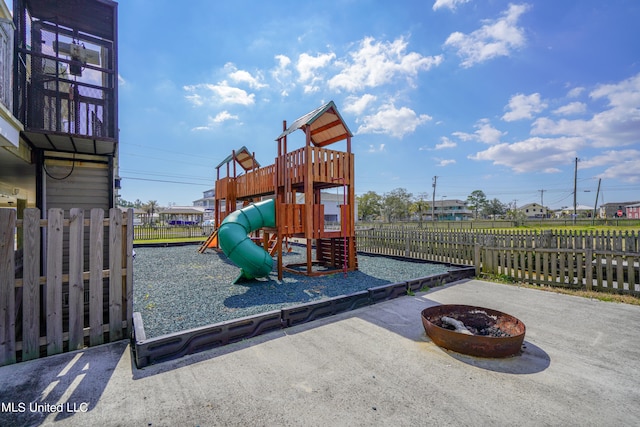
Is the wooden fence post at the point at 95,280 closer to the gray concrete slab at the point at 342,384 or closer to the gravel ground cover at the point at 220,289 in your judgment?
the gray concrete slab at the point at 342,384

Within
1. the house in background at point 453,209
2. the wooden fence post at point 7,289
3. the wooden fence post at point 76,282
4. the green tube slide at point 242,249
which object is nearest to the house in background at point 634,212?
the house in background at point 453,209

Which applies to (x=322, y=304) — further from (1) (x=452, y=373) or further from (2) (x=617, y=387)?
(2) (x=617, y=387)

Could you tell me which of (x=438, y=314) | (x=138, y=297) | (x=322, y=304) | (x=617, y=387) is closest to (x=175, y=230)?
(x=138, y=297)

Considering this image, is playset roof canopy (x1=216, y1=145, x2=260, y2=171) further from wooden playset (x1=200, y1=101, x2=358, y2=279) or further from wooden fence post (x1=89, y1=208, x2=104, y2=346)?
wooden fence post (x1=89, y1=208, x2=104, y2=346)

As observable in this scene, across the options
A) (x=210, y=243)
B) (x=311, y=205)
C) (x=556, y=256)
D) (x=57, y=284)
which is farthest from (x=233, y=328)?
(x=210, y=243)

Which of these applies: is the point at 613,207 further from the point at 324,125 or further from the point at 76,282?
the point at 76,282

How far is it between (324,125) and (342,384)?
7.40 m

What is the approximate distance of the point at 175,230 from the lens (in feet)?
73.6

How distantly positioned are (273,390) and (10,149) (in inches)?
199

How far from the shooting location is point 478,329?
12.4 feet

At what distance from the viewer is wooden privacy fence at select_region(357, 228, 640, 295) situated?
5.85 metres

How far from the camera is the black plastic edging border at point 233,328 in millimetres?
3203

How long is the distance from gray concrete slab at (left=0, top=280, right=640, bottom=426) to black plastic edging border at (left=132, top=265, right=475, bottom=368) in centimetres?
12

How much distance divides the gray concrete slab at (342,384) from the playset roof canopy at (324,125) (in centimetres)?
602
